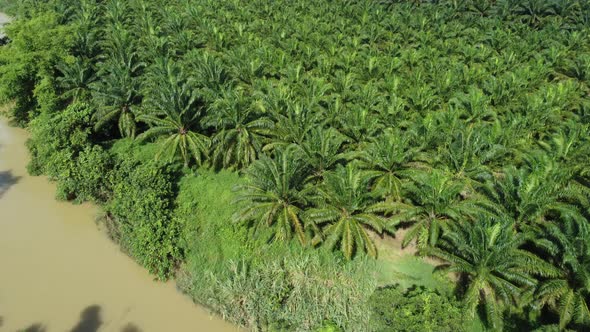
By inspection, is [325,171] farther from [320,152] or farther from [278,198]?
[278,198]

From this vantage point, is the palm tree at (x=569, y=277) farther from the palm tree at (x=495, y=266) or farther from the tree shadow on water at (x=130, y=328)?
the tree shadow on water at (x=130, y=328)

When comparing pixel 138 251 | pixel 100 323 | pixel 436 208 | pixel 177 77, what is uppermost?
pixel 177 77

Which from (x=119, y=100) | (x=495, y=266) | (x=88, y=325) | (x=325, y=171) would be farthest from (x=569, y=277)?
(x=119, y=100)

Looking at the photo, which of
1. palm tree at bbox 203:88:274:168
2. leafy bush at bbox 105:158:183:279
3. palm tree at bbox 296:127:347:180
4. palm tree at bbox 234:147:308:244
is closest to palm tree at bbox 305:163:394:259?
palm tree at bbox 234:147:308:244

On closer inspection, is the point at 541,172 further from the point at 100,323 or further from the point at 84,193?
the point at 84,193

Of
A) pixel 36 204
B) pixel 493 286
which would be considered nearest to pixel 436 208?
pixel 493 286

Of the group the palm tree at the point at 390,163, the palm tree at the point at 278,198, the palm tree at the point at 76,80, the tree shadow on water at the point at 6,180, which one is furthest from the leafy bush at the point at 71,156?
the palm tree at the point at 390,163

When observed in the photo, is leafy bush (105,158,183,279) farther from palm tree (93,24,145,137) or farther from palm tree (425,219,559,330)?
palm tree (425,219,559,330)
